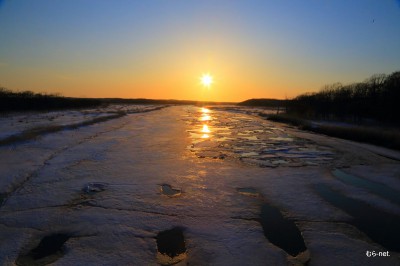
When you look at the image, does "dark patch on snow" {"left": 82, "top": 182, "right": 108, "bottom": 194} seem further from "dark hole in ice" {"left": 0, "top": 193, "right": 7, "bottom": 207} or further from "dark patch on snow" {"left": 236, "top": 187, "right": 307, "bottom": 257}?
"dark patch on snow" {"left": 236, "top": 187, "right": 307, "bottom": 257}

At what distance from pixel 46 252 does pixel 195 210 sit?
2.65m

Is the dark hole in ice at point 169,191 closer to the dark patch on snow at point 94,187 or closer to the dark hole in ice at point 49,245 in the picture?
the dark patch on snow at point 94,187

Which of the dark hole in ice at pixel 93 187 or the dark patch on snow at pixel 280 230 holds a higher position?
the dark patch on snow at pixel 280 230

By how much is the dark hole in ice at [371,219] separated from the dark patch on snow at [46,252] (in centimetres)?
459

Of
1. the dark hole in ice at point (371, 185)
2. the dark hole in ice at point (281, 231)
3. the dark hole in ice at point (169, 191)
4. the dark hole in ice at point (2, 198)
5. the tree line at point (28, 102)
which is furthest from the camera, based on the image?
the tree line at point (28, 102)

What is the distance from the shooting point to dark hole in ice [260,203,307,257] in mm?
4871

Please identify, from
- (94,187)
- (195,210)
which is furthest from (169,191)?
(94,187)

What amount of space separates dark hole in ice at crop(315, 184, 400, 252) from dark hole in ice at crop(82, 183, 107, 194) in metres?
4.93

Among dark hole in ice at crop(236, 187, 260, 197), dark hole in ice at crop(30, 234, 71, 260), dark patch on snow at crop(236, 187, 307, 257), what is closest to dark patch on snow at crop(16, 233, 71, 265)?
dark hole in ice at crop(30, 234, 71, 260)

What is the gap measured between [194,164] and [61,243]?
6.31m

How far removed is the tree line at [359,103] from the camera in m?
28.2

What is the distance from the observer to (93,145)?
1495 cm

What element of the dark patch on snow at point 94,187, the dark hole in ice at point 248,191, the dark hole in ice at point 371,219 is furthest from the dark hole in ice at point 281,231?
the dark patch on snow at point 94,187

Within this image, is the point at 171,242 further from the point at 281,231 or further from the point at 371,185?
the point at 371,185
